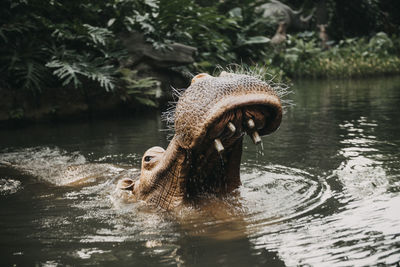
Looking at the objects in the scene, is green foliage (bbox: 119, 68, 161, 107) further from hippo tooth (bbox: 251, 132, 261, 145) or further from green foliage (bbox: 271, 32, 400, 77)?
green foliage (bbox: 271, 32, 400, 77)

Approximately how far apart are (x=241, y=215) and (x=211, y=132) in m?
0.90

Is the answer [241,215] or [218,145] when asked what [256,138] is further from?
[241,215]

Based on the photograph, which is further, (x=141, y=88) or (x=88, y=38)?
(x=141, y=88)

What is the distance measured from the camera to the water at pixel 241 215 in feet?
8.91

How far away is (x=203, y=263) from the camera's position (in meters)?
2.60

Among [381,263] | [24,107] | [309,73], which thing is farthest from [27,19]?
[309,73]

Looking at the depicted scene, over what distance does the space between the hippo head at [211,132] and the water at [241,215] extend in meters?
0.17

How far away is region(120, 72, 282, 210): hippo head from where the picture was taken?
2586 mm

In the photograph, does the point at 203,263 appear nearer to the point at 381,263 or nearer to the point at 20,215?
the point at 381,263

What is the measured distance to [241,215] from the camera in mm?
3303

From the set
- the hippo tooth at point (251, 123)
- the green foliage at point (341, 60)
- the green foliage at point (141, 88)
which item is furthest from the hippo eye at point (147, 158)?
the green foliage at point (341, 60)

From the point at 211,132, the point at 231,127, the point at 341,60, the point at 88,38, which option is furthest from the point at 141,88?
the point at 341,60

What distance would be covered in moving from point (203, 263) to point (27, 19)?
8926 millimetres

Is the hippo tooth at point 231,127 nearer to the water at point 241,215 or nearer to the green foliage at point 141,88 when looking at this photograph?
the water at point 241,215
